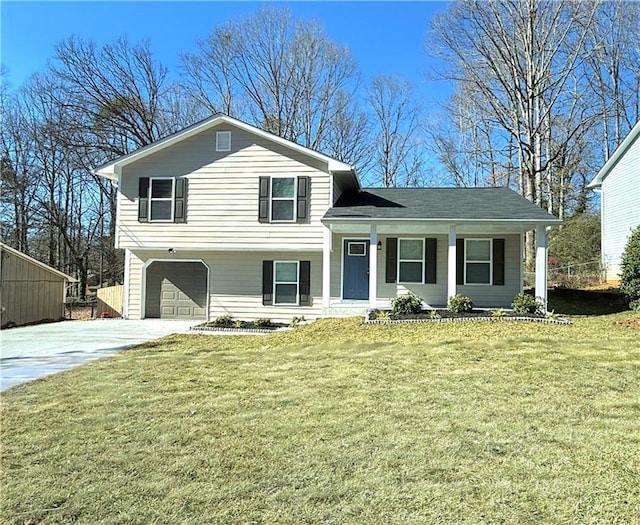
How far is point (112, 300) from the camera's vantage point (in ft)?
54.8

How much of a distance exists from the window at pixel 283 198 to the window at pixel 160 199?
3137 millimetres

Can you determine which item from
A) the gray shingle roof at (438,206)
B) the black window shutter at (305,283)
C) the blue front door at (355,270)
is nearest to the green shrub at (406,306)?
the gray shingle roof at (438,206)

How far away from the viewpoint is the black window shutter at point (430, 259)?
13.6 metres

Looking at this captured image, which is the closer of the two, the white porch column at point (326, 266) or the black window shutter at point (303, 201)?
the white porch column at point (326, 266)

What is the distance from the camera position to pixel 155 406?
5047 millimetres

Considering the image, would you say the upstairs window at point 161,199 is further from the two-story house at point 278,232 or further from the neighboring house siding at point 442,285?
the neighboring house siding at point 442,285

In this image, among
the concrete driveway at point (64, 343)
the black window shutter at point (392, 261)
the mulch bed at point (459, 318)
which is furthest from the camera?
the black window shutter at point (392, 261)

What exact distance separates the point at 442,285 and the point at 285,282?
467cm

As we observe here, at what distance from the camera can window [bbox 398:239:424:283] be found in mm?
13672

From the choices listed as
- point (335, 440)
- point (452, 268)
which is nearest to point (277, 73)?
point (452, 268)

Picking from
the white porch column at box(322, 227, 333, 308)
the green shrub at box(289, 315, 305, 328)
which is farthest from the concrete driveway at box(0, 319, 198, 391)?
the white porch column at box(322, 227, 333, 308)

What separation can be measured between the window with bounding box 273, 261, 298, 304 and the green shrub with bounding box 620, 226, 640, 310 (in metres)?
8.76

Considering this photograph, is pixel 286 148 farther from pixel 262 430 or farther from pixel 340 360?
pixel 262 430

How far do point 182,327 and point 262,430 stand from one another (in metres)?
9.04
